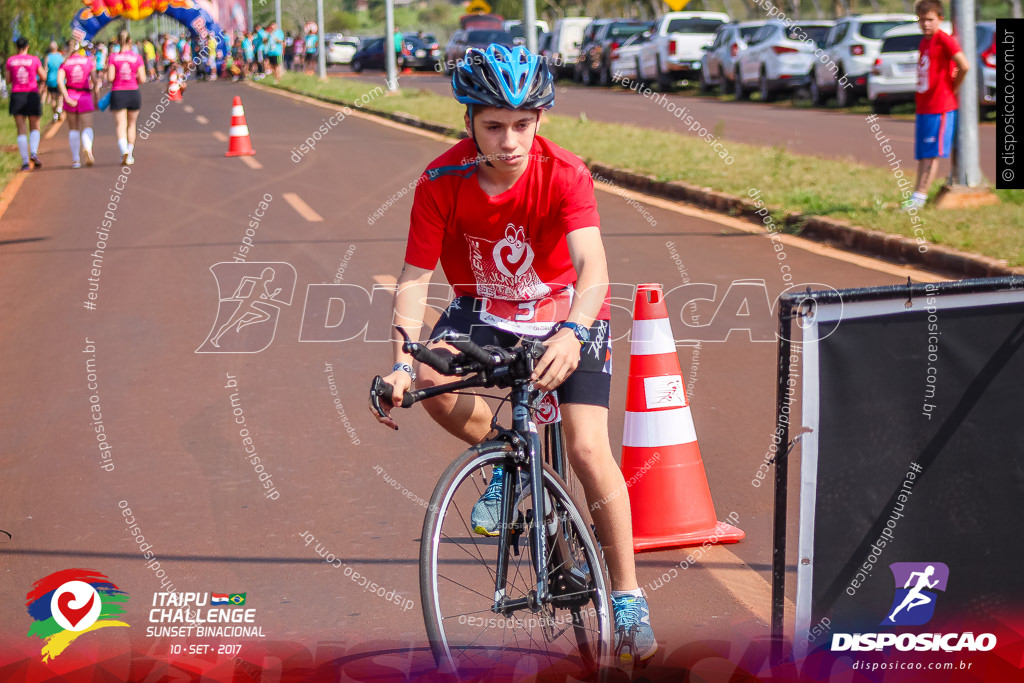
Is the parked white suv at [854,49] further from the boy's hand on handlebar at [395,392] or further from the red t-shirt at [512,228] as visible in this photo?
the boy's hand on handlebar at [395,392]

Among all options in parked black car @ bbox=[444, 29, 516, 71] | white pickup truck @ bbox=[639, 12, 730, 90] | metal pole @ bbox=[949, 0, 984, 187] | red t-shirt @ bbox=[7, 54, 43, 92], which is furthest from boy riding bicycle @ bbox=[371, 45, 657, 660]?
parked black car @ bbox=[444, 29, 516, 71]

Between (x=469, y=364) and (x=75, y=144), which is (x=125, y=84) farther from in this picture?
(x=469, y=364)

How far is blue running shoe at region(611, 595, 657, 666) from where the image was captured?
3.57 metres

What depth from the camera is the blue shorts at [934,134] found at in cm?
1142

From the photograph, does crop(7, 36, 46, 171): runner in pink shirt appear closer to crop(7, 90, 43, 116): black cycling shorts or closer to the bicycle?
crop(7, 90, 43, 116): black cycling shorts

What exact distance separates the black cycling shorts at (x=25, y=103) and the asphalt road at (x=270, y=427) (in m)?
4.52

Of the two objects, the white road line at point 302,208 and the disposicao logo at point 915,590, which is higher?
the disposicao logo at point 915,590

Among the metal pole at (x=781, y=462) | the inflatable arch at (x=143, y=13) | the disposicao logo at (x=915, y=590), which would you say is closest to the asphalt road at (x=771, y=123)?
the inflatable arch at (x=143, y=13)

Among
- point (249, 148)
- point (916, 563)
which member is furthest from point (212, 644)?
point (249, 148)

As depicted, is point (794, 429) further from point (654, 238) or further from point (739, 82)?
point (739, 82)

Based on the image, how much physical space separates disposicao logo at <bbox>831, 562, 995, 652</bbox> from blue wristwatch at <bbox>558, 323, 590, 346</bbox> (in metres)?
1.03

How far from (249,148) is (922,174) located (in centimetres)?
1178

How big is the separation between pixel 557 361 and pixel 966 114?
9.10 m

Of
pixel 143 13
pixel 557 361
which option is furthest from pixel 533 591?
pixel 143 13
